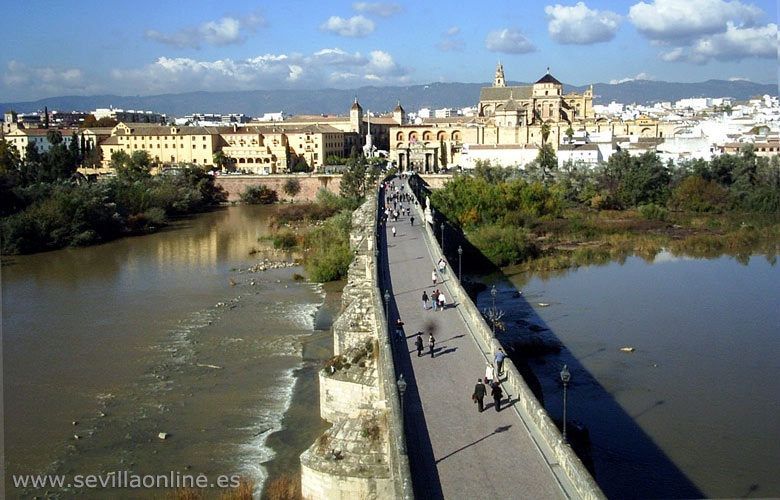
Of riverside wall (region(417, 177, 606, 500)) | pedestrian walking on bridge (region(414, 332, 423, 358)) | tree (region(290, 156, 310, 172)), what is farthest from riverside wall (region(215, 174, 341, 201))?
pedestrian walking on bridge (region(414, 332, 423, 358))

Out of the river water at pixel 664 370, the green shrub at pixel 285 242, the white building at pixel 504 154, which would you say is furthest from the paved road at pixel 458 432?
the white building at pixel 504 154

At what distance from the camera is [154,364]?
1786 cm

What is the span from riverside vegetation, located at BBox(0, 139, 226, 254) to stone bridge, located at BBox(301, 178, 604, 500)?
948 inches

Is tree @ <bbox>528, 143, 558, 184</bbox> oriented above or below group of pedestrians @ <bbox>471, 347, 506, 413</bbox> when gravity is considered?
above

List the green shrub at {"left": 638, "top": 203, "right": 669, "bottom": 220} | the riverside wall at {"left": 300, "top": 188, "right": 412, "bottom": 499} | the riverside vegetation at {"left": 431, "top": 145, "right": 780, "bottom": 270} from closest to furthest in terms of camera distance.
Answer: the riverside wall at {"left": 300, "top": 188, "right": 412, "bottom": 499}
the riverside vegetation at {"left": 431, "top": 145, "right": 780, "bottom": 270}
the green shrub at {"left": 638, "top": 203, "right": 669, "bottom": 220}

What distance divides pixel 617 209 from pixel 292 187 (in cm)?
2356

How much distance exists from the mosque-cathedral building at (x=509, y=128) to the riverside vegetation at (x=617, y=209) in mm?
7855

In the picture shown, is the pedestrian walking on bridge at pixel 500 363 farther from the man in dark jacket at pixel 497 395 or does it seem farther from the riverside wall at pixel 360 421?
the riverside wall at pixel 360 421

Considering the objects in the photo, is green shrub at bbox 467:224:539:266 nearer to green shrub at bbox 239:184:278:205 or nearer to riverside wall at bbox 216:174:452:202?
riverside wall at bbox 216:174:452:202

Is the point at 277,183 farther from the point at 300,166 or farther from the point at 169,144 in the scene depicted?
the point at 169,144

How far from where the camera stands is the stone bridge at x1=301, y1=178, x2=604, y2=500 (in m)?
8.35

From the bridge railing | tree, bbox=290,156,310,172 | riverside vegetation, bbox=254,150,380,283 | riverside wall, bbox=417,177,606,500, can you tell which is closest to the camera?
riverside wall, bbox=417,177,606,500

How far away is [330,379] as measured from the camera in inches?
539

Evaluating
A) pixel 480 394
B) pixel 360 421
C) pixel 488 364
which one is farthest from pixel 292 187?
pixel 480 394
